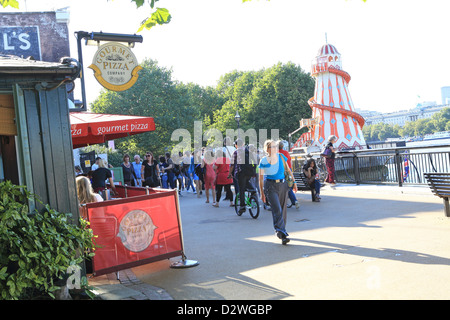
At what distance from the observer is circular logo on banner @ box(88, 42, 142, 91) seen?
345 inches

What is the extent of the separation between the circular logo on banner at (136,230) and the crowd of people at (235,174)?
104cm

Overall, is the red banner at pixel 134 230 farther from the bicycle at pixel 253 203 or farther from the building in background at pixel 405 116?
the building in background at pixel 405 116

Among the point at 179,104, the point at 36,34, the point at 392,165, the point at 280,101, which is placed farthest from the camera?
the point at 179,104

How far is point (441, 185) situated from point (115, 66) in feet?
21.9

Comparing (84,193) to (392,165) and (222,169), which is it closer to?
(222,169)

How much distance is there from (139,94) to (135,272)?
1773 inches

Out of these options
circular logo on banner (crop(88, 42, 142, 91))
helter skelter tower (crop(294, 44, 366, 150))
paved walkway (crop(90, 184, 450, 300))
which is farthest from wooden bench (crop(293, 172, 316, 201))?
helter skelter tower (crop(294, 44, 366, 150))

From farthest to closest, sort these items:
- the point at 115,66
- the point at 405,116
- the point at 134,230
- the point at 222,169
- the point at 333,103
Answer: the point at 405,116 → the point at 333,103 → the point at 222,169 → the point at 115,66 → the point at 134,230

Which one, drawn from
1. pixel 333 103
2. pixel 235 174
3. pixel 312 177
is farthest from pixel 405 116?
pixel 235 174

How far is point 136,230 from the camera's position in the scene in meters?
6.41

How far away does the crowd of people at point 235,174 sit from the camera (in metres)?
7.99

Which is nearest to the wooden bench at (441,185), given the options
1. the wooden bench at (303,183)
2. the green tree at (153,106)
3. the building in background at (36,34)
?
the wooden bench at (303,183)

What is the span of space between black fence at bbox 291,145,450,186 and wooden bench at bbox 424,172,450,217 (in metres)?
3.94

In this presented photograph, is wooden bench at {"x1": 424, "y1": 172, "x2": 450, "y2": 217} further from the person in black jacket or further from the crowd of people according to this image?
the person in black jacket
